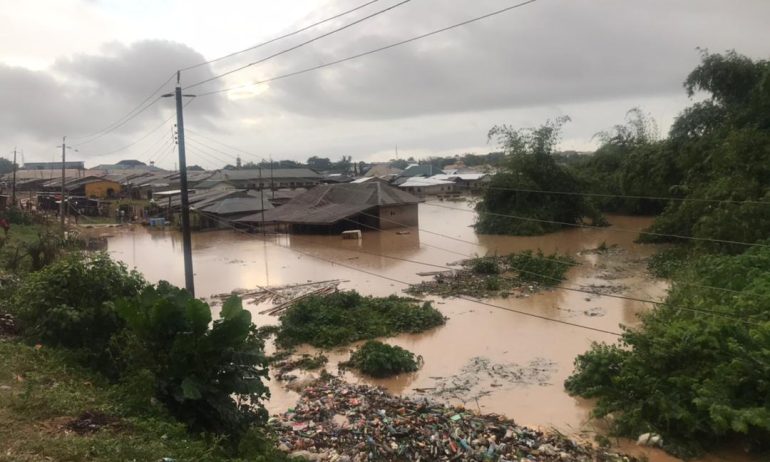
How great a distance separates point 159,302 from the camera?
6.52 m

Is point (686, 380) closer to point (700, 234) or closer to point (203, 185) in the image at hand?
point (700, 234)

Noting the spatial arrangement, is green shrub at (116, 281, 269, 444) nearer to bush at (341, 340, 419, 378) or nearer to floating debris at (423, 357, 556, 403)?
floating debris at (423, 357, 556, 403)

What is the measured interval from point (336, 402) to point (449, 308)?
820cm

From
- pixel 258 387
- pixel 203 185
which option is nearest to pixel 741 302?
pixel 258 387

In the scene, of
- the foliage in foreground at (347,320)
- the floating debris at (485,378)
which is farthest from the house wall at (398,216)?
the floating debris at (485,378)

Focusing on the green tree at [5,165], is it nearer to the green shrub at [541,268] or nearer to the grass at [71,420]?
the green shrub at [541,268]

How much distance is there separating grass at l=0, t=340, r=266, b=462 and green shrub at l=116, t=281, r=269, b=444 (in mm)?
338

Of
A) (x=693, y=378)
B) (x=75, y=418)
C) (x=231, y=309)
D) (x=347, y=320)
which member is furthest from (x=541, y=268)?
(x=75, y=418)

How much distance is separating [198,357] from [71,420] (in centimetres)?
144

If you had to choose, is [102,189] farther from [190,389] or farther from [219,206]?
[190,389]

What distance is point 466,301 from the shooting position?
18.0m

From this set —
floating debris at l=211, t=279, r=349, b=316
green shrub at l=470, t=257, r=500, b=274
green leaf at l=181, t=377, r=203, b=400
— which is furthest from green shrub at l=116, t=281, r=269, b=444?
green shrub at l=470, t=257, r=500, b=274

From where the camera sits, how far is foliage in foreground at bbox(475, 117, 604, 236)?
3534 centimetres

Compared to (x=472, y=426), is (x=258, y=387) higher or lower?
higher
